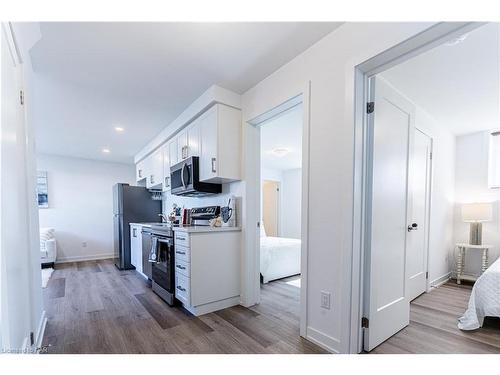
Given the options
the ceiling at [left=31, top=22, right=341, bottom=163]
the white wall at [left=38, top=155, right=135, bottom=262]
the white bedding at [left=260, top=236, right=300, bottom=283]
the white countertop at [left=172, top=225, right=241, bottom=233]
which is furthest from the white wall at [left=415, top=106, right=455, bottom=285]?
the white wall at [left=38, top=155, right=135, bottom=262]

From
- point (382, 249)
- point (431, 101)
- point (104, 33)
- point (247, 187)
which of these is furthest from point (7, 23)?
point (431, 101)

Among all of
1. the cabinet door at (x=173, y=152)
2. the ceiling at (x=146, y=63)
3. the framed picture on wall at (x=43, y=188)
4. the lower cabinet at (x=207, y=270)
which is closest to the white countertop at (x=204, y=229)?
the lower cabinet at (x=207, y=270)

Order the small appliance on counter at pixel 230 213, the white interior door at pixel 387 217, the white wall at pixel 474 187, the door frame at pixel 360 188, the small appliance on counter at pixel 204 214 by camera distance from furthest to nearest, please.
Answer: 1. the white wall at pixel 474 187
2. the small appliance on counter at pixel 204 214
3. the small appliance on counter at pixel 230 213
4. the white interior door at pixel 387 217
5. the door frame at pixel 360 188

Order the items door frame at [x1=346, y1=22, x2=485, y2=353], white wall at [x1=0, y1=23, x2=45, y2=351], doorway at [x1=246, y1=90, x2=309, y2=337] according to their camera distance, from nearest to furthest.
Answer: white wall at [x1=0, y1=23, x2=45, y2=351], door frame at [x1=346, y1=22, x2=485, y2=353], doorway at [x1=246, y1=90, x2=309, y2=337]

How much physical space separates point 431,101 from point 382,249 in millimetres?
2081

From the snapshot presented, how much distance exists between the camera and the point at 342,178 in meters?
1.59

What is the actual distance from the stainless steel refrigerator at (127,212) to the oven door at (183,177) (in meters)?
1.59

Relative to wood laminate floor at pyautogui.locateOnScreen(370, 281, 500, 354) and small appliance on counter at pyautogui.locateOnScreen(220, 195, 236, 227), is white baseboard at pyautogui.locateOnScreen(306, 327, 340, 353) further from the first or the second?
small appliance on counter at pyautogui.locateOnScreen(220, 195, 236, 227)

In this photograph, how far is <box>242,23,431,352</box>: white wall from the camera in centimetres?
154

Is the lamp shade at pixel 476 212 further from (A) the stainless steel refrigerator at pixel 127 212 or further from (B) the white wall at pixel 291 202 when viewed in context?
(A) the stainless steel refrigerator at pixel 127 212

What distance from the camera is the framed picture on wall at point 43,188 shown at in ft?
16.3

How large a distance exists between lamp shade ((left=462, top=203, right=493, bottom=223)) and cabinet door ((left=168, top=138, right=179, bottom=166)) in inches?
169
